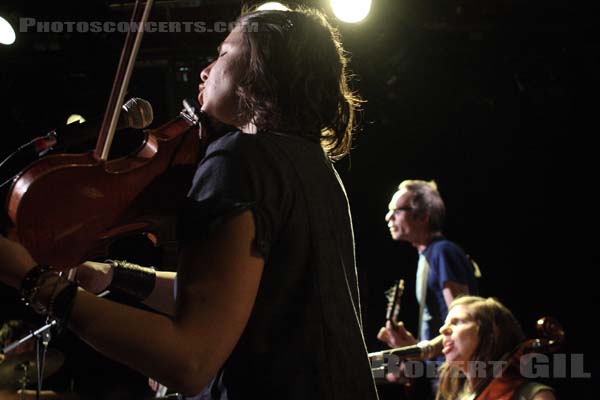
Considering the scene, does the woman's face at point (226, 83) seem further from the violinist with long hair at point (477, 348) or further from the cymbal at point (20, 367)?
the cymbal at point (20, 367)

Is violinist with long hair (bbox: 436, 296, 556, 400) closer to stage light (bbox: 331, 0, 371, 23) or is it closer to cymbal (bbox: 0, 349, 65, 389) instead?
stage light (bbox: 331, 0, 371, 23)

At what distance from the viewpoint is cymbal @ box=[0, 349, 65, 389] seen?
4.68 meters

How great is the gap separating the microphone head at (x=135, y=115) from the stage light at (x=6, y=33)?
3.38 m

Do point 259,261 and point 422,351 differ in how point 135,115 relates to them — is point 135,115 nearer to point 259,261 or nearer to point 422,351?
point 259,261

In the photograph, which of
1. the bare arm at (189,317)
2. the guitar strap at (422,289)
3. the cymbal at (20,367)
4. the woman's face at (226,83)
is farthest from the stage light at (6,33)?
the bare arm at (189,317)

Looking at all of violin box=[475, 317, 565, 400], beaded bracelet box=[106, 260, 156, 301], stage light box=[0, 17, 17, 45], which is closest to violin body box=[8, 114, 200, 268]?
beaded bracelet box=[106, 260, 156, 301]

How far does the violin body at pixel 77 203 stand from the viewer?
112 centimetres

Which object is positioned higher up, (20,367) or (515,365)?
(515,365)

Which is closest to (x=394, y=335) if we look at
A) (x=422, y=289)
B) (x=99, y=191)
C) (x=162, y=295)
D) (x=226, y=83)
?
(x=422, y=289)

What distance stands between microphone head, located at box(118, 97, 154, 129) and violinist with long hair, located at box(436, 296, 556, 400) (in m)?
1.90

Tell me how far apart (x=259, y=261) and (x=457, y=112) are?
530 cm

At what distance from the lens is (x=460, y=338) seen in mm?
2988

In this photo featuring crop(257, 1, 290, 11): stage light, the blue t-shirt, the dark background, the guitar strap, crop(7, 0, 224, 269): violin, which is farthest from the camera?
the dark background

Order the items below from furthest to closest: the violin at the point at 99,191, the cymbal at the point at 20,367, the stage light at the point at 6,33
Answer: the cymbal at the point at 20,367 → the stage light at the point at 6,33 → the violin at the point at 99,191
